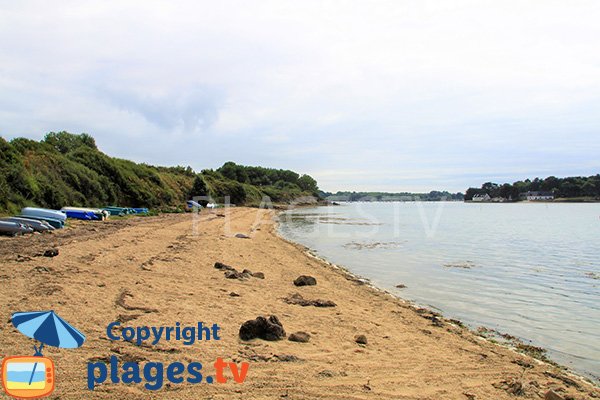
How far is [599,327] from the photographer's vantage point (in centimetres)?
1034

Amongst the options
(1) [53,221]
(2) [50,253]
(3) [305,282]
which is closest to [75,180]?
(1) [53,221]

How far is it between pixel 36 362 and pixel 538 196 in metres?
213

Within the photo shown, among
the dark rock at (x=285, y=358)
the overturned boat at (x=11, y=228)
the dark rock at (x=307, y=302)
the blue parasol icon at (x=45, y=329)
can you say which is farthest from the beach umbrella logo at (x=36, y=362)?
the overturned boat at (x=11, y=228)

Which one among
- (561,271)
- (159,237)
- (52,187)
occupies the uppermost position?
(52,187)

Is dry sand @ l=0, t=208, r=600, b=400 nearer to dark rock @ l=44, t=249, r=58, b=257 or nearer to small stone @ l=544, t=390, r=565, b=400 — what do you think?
dark rock @ l=44, t=249, r=58, b=257

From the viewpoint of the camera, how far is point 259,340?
6938 millimetres

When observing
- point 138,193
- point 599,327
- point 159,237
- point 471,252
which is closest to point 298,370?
point 599,327

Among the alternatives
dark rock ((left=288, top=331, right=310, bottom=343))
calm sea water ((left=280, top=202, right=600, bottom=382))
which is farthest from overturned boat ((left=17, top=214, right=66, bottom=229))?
dark rock ((left=288, top=331, right=310, bottom=343))

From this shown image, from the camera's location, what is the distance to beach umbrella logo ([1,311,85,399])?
424 centimetres

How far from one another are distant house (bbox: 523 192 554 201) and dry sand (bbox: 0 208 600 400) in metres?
201

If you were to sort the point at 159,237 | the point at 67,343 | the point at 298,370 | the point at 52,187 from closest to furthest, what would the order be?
the point at 67,343
the point at 298,370
the point at 159,237
the point at 52,187

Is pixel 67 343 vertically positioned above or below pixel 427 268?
above

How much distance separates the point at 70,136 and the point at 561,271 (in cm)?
7586

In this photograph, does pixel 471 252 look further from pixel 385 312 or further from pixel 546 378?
pixel 546 378
